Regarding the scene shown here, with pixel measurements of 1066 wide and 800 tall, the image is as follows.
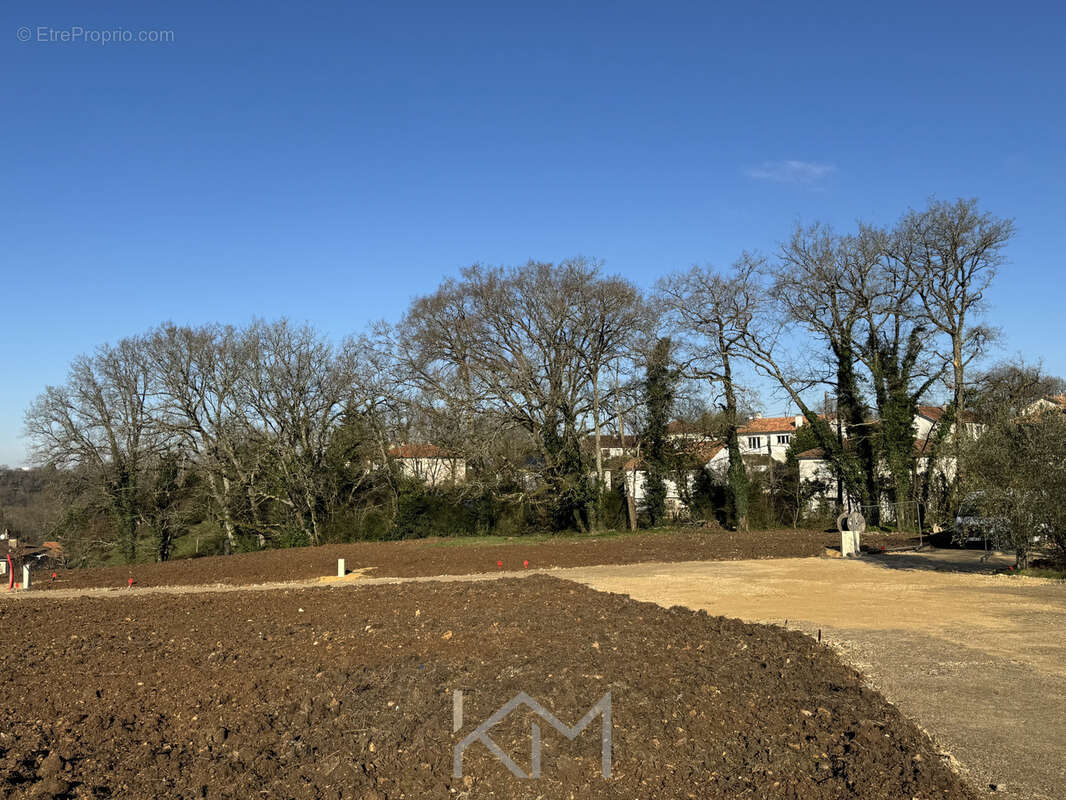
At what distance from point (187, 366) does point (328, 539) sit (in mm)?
11308

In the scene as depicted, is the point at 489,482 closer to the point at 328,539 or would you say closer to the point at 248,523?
the point at 328,539

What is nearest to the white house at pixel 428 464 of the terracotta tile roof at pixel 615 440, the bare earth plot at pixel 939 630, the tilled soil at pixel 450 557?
the terracotta tile roof at pixel 615 440

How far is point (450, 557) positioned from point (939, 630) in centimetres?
1462

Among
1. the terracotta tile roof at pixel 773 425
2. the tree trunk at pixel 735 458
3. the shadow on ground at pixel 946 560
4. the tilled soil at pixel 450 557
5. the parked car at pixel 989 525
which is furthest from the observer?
the terracotta tile roof at pixel 773 425

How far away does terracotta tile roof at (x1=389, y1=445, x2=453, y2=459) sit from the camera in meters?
37.4

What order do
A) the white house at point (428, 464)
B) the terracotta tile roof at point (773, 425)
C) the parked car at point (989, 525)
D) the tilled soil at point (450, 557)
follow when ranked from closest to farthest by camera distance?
the parked car at point (989, 525) → the tilled soil at point (450, 557) → the white house at point (428, 464) → the terracotta tile roof at point (773, 425)

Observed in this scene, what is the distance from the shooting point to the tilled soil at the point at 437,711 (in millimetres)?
5418

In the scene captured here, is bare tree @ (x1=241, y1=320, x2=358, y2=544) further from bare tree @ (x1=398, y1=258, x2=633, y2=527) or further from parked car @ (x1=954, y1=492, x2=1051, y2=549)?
parked car @ (x1=954, y1=492, x2=1051, y2=549)

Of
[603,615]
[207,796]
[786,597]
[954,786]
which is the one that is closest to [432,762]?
[207,796]

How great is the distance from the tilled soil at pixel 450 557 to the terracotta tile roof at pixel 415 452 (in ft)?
32.4

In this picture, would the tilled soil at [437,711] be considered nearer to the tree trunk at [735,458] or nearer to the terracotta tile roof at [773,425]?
the tree trunk at [735,458]

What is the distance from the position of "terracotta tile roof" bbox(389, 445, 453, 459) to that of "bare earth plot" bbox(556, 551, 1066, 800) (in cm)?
1902

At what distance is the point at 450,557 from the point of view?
22.9m

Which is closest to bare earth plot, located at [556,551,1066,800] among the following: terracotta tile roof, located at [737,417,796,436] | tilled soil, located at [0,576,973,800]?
tilled soil, located at [0,576,973,800]
